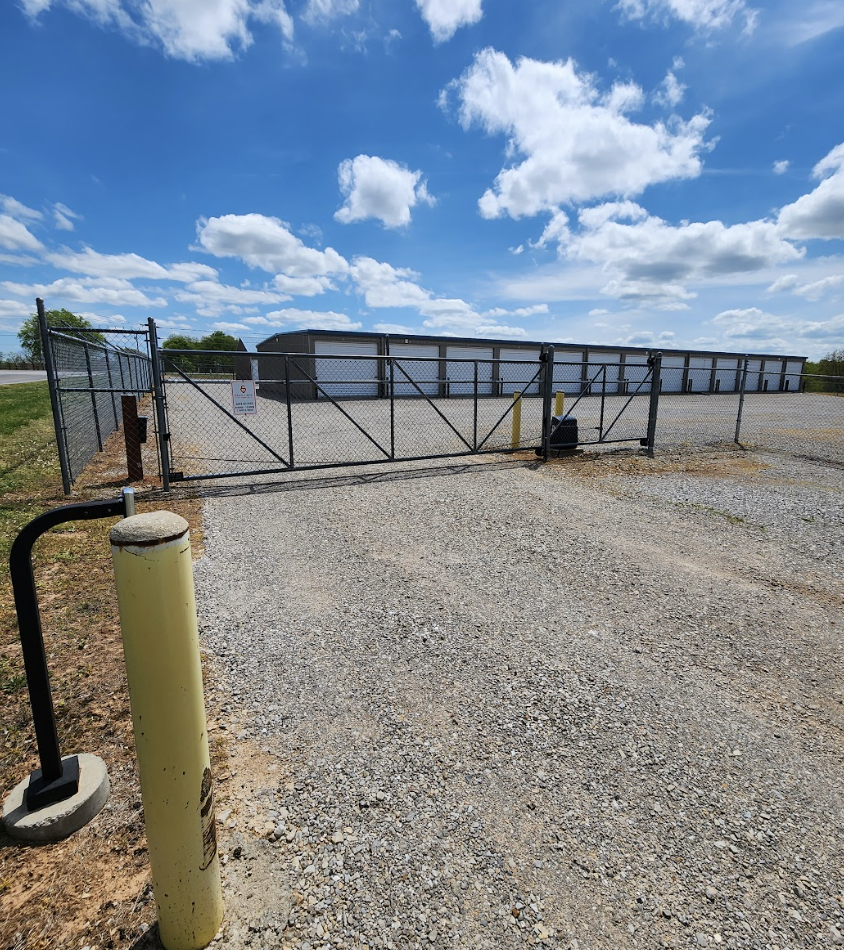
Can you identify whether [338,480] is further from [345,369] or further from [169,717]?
[345,369]

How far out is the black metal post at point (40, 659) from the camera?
1.76 meters

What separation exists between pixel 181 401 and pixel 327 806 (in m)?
26.9

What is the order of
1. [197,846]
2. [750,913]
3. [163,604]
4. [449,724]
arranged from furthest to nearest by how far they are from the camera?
[449,724], [750,913], [197,846], [163,604]

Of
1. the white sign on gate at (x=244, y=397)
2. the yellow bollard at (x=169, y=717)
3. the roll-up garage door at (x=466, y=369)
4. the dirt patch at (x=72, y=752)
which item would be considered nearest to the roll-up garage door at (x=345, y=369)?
the roll-up garage door at (x=466, y=369)

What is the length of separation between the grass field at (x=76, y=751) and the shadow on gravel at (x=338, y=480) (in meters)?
2.57

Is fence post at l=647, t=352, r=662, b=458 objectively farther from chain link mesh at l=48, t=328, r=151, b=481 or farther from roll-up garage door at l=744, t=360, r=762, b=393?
roll-up garage door at l=744, t=360, r=762, b=393

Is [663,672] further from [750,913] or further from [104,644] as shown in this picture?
[104,644]

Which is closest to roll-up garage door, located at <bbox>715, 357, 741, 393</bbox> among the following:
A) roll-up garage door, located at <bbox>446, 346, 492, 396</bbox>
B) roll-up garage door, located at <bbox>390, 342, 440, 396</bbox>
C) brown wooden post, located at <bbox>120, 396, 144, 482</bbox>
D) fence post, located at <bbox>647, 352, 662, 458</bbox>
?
roll-up garage door, located at <bbox>446, 346, 492, 396</bbox>

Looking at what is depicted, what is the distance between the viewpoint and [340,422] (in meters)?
16.9

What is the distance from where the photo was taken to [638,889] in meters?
1.90

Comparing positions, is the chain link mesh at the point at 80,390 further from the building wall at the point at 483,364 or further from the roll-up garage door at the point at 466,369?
the roll-up garage door at the point at 466,369

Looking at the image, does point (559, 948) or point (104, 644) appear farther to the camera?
point (104, 644)

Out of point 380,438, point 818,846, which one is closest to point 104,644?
point 818,846

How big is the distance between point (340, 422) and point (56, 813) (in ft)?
50.0
